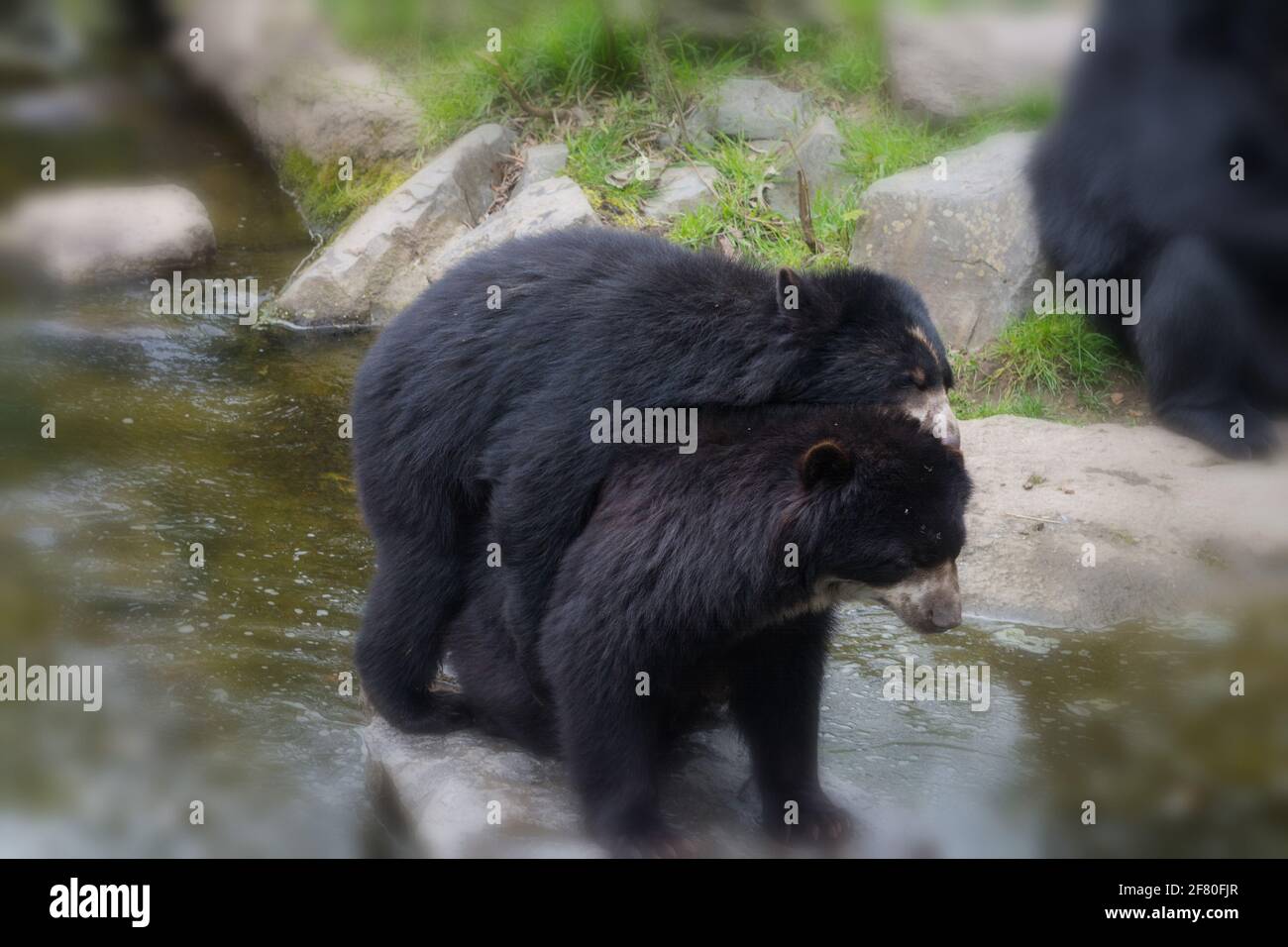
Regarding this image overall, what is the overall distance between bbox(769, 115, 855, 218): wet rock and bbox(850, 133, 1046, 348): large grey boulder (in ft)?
1.81

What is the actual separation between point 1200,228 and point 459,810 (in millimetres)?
4298

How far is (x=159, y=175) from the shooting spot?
9.06 meters

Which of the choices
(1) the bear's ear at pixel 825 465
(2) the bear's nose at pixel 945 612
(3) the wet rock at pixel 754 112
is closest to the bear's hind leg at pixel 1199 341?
(3) the wet rock at pixel 754 112

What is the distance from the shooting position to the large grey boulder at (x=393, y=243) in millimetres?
7434

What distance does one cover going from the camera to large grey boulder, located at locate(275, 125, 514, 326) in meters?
7.43

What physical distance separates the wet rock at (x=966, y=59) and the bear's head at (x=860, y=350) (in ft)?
7.56

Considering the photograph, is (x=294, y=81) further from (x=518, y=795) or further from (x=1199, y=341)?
(x=518, y=795)

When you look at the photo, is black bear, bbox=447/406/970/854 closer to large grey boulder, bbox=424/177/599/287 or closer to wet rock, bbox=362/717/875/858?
wet rock, bbox=362/717/875/858

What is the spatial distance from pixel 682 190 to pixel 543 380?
424 cm

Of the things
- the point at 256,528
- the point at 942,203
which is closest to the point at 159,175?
the point at 256,528

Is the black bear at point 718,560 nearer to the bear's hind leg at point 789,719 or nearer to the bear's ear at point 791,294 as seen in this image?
the bear's hind leg at point 789,719

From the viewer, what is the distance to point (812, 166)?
7.76 meters

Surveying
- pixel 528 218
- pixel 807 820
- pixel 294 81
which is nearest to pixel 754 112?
pixel 528 218

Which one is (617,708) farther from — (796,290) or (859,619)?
(859,619)
